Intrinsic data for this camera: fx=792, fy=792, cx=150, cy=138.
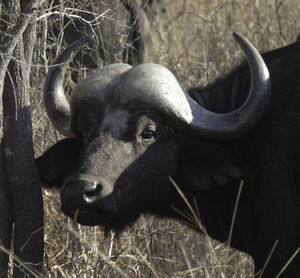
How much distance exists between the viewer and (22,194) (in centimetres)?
427

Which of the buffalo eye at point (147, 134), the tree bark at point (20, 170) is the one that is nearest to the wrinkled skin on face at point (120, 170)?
the buffalo eye at point (147, 134)

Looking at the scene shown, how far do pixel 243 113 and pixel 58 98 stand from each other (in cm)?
112

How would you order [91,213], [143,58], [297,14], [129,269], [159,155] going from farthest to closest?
[297,14]
[143,58]
[129,269]
[159,155]
[91,213]

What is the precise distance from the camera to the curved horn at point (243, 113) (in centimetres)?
410

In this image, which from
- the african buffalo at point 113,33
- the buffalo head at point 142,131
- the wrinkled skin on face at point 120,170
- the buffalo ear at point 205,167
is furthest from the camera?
→ the african buffalo at point 113,33

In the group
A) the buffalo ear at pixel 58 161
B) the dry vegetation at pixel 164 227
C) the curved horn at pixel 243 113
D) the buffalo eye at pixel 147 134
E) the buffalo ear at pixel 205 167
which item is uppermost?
the curved horn at pixel 243 113

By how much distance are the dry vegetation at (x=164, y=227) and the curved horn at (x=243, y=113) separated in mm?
660

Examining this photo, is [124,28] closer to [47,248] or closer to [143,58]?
[143,58]

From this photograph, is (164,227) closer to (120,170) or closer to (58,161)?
(58,161)

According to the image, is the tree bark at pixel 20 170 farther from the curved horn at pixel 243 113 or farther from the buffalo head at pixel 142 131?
the curved horn at pixel 243 113

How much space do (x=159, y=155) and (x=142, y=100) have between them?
313 millimetres

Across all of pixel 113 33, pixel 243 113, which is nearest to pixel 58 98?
pixel 243 113

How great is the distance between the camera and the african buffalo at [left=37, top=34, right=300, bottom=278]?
13.1ft

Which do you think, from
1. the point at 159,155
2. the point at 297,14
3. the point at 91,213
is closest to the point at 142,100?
the point at 159,155
